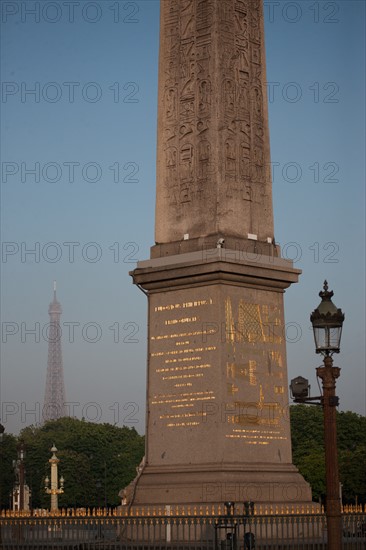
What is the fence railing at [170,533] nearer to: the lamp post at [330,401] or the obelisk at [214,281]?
the obelisk at [214,281]

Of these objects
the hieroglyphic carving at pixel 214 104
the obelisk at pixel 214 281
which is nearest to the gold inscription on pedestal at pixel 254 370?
the obelisk at pixel 214 281

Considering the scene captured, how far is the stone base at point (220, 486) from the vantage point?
24.0 metres

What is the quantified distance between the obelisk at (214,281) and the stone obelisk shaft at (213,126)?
3 cm

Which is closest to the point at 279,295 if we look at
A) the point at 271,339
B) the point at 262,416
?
the point at 271,339

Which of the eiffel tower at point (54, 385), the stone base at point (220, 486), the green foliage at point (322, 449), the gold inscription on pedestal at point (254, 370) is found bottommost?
the stone base at point (220, 486)

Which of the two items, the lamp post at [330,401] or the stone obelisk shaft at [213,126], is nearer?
the lamp post at [330,401]

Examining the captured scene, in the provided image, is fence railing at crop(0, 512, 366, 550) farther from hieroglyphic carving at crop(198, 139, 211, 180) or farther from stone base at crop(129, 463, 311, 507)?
hieroglyphic carving at crop(198, 139, 211, 180)

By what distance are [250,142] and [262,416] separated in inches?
225

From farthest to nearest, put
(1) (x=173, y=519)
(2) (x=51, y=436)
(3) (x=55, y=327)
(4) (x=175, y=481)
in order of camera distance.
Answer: (3) (x=55, y=327) < (2) (x=51, y=436) < (4) (x=175, y=481) < (1) (x=173, y=519)

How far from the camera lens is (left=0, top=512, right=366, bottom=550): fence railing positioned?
20.3m

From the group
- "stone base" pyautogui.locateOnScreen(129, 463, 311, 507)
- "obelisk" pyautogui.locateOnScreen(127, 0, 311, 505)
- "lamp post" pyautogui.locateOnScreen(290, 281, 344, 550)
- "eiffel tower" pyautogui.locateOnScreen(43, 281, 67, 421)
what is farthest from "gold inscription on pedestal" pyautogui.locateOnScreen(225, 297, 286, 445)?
"eiffel tower" pyautogui.locateOnScreen(43, 281, 67, 421)

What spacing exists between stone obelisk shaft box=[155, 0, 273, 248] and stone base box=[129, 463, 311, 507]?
186 inches

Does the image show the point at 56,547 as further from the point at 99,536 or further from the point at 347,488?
the point at 347,488

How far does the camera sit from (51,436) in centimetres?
10544
